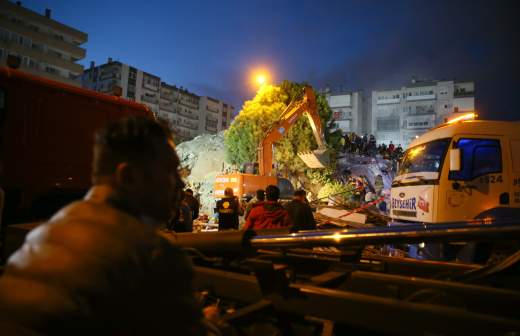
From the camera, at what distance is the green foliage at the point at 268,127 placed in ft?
83.0

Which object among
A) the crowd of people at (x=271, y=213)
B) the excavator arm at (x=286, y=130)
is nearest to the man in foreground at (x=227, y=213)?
the crowd of people at (x=271, y=213)

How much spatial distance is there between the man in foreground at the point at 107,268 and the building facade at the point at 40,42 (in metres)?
47.8

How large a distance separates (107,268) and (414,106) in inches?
2663

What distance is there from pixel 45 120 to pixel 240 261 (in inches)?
160

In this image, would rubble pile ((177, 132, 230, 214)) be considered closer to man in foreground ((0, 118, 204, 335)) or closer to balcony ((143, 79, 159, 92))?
balcony ((143, 79, 159, 92))

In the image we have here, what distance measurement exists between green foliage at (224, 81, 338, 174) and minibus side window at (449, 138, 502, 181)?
60.8 feet

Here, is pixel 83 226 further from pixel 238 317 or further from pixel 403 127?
pixel 403 127

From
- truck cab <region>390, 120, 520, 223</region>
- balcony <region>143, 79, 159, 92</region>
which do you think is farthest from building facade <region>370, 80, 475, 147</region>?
truck cab <region>390, 120, 520, 223</region>

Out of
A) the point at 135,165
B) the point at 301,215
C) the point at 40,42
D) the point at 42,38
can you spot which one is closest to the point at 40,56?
the point at 40,42

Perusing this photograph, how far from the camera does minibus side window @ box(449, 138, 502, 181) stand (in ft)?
20.6

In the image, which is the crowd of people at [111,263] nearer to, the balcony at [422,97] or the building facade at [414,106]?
the building facade at [414,106]

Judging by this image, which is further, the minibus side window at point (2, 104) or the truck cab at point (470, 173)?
the truck cab at point (470, 173)

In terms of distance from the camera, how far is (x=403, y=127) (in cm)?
6131

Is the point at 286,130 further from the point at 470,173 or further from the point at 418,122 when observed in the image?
the point at 418,122
